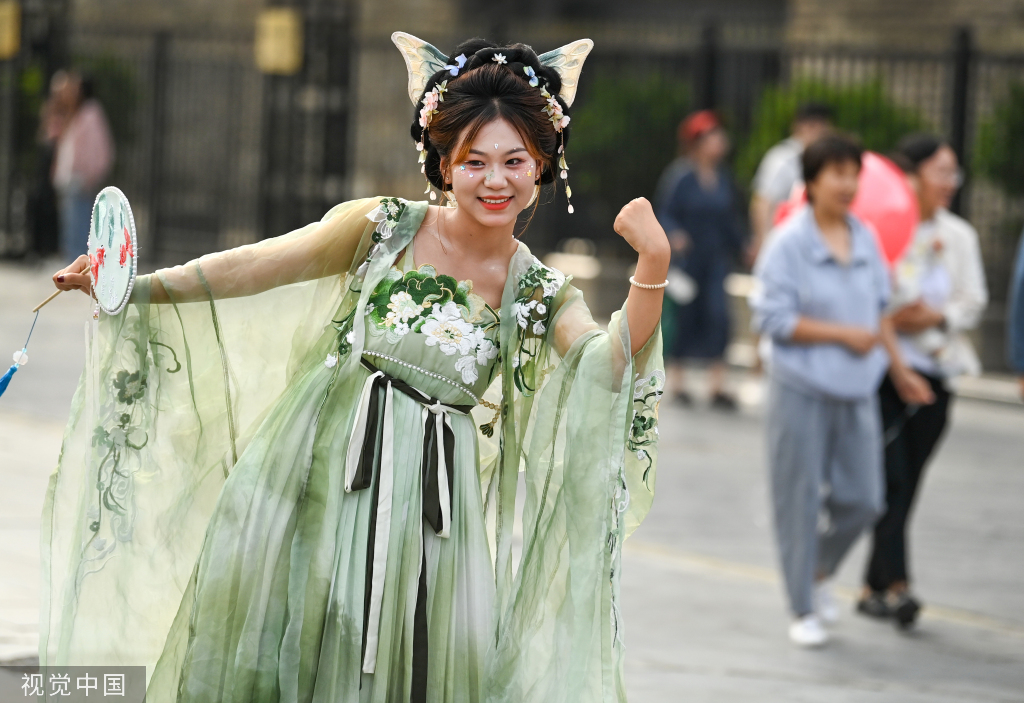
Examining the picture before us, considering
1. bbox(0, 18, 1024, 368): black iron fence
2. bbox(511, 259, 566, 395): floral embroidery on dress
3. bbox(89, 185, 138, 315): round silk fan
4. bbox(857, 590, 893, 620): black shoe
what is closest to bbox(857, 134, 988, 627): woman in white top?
bbox(857, 590, 893, 620): black shoe

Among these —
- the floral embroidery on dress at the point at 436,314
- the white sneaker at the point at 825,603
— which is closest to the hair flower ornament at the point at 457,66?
the floral embroidery on dress at the point at 436,314

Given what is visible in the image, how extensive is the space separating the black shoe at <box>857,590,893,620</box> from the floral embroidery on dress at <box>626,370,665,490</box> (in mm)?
2790

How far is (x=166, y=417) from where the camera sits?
3656 mm

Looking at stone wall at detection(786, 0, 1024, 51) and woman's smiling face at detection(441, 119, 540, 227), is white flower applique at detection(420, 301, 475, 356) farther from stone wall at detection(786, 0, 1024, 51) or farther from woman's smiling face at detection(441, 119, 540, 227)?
stone wall at detection(786, 0, 1024, 51)

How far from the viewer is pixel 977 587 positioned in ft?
20.9

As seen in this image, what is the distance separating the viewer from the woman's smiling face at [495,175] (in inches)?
130

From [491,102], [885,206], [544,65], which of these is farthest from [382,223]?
[885,206]

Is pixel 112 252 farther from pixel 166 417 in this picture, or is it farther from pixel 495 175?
pixel 495 175

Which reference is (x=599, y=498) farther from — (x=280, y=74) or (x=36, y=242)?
(x=36, y=242)

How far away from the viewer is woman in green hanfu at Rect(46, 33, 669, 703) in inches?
130

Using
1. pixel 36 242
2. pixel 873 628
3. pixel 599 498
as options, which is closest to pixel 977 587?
pixel 873 628

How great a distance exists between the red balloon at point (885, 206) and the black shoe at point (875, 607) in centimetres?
134

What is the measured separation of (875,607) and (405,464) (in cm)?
317

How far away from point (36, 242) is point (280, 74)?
13.9ft
